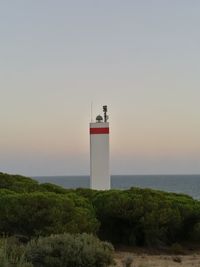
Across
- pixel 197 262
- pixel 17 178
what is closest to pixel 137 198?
pixel 197 262

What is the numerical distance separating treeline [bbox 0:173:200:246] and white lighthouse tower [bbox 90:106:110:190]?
138 inches

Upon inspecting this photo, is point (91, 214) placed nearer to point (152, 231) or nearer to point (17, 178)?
point (152, 231)

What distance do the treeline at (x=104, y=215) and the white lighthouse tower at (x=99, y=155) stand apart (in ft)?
11.5

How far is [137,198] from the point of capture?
16.1 m

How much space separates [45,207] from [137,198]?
2917 millimetres

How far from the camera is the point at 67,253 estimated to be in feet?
30.7

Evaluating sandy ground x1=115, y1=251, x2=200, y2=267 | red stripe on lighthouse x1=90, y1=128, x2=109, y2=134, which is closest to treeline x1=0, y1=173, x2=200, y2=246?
sandy ground x1=115, y1=251, x2=200, y2=267

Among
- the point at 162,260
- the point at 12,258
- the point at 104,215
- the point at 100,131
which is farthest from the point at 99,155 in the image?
the point at 12,258

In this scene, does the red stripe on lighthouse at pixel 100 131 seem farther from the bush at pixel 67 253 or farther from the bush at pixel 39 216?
the bush at pixel 67 253

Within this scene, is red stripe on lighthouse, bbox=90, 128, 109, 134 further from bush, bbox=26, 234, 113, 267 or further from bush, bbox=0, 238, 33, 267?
bush, bbox=0, 238, 33, 267

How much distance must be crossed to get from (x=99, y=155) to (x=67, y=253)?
12.4m

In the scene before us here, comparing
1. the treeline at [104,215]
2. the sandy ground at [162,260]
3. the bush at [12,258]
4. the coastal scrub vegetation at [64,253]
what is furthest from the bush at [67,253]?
the treeline at [104,215]

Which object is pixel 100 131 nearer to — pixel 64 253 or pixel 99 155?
pixel 99 155

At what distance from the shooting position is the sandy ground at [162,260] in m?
12.6
